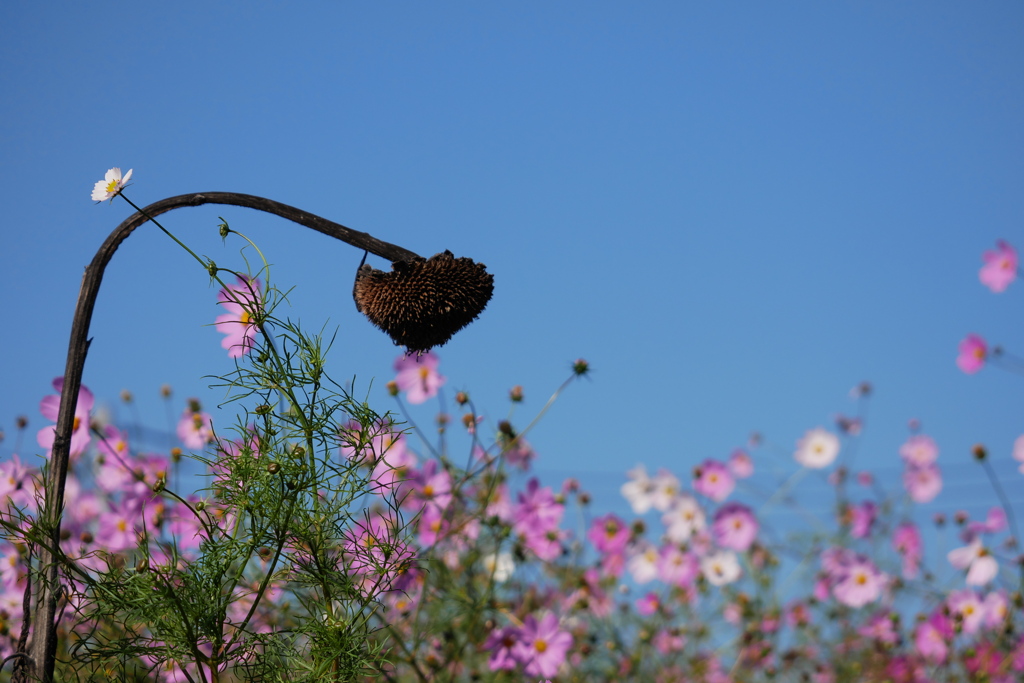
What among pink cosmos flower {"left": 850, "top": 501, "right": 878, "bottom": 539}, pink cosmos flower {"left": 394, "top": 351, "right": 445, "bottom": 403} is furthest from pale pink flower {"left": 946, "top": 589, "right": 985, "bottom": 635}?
pink cosmos flower {"left": 394, "top": 351, "right": 445, "bottom": 403}

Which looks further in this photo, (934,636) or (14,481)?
(934,636)

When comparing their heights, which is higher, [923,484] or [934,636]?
[923,484]

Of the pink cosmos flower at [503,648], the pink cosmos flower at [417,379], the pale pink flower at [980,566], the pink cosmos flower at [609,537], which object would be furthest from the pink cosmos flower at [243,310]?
the pale pink flower at [980,566]

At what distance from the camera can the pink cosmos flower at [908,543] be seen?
330 cm

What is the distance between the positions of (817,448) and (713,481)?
0.92 meters

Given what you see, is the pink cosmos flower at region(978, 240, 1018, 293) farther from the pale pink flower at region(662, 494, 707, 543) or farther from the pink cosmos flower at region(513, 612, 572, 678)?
the pink cosmos flower at region(513, 612, 572, 678)

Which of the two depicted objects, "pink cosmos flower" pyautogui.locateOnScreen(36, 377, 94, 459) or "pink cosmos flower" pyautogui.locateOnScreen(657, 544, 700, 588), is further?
"pink cosmos flower" pyautogui.locateOnScreen(657, 544, 700, 588)

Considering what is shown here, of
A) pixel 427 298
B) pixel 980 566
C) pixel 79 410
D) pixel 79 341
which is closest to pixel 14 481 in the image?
pixel 79 410

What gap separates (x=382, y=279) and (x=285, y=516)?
0.33 m

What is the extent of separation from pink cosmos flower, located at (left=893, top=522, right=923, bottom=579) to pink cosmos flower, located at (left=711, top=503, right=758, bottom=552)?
2.71 ft

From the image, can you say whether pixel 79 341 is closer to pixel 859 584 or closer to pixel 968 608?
pixel 968 608

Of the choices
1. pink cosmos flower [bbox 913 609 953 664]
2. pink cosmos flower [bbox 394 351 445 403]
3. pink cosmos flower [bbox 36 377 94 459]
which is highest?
pink cosmos flower [bbox 394 351 445 403]

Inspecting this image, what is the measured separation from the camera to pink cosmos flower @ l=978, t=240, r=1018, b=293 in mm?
2930

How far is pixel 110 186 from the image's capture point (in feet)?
3.63
